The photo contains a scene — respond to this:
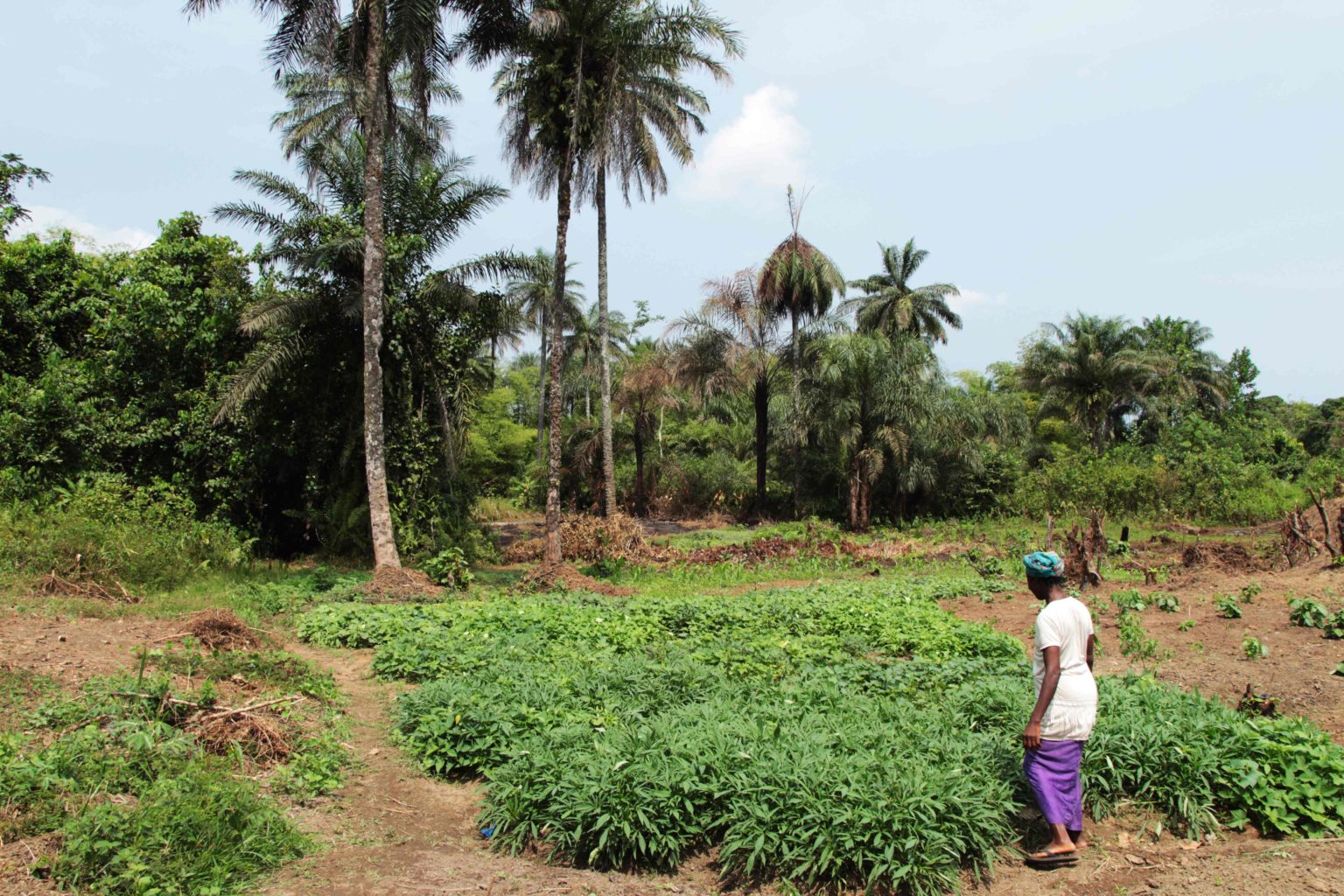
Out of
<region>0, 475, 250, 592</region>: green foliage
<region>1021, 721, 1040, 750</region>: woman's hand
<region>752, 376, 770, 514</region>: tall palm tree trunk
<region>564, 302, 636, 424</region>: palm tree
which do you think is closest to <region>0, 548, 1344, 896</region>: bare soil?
<region>1021, 721, 1040, 750</region>: woman's hand

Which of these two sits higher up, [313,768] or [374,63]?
[374,63]

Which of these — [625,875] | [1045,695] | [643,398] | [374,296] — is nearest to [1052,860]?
[1045,695]

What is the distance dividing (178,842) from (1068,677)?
496 centimetres

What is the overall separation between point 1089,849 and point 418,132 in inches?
725

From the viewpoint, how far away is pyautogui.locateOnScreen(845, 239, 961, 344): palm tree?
4006 centimetres


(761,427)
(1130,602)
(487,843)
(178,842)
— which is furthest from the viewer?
(761,427)

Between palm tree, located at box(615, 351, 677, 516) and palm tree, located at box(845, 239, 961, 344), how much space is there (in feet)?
38.5

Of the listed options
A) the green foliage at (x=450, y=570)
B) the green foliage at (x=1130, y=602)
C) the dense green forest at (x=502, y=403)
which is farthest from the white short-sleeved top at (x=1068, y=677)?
the dense green forest at (x=502, y=403)

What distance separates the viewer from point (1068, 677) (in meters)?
4.88

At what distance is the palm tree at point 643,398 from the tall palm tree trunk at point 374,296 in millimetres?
17466

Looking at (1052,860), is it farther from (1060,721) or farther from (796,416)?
(796,416)

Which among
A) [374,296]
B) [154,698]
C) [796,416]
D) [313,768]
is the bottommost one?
[313,768]

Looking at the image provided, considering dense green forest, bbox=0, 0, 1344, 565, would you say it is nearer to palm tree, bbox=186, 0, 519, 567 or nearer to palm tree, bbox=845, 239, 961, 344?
palm tree, bbox=186, 0, 519, 567

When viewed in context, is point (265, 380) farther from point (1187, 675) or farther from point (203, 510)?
point (1187, 675)
